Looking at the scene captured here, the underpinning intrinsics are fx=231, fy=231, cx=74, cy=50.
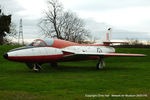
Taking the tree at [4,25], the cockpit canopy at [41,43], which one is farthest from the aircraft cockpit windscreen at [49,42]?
the tree at [4,25]

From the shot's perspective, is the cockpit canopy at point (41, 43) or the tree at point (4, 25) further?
the tree at point (4, 25)

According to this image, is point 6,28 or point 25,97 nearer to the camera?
point 25,97

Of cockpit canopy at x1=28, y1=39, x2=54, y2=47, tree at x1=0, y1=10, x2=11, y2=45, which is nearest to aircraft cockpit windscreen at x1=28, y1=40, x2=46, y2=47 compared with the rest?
cockpit canopy at x1=28, y1=39, x2=54, y2=47

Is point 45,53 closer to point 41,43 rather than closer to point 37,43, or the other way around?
point 41,43

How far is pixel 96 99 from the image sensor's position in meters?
7.76

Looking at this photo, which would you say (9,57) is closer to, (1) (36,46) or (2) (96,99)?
(1) (36,46)

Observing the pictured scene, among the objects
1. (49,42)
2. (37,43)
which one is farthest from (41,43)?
(49,42)

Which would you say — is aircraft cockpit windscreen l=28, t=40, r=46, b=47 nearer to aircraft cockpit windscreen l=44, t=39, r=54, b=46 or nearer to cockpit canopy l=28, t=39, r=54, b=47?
cockpit canopy l=28, t=39, r=54, b=47

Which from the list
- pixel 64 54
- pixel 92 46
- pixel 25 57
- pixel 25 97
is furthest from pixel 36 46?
pixel 25 97

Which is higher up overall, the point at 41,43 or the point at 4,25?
the point at 4,25

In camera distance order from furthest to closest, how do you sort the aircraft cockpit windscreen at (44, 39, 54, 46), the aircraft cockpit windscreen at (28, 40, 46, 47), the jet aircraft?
1. the aircraft cockpit windscreen at (44, 39, 54, 46)
2. the aircraft cockpit windscreen at (28, 40, 46, 47)
3. the jet aircraft

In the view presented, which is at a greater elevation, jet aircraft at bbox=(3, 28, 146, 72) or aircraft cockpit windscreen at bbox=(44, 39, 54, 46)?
aircraft cockpit windscreen at bbox=(44, 39, 54, 46)

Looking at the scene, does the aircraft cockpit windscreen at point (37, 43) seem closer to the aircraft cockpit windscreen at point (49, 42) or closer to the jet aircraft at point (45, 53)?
the jet aircraft at point (45, 53)

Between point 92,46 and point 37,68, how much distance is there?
674 cm
